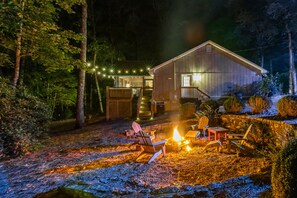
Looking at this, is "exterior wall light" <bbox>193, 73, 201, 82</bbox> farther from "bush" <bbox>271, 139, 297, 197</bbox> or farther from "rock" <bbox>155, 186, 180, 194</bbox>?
Result: "bush" <bbox>271, 139, 297, 197</bbox>

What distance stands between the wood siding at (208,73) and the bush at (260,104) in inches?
396

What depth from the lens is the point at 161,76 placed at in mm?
20031

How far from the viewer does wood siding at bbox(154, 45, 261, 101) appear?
19.3 m

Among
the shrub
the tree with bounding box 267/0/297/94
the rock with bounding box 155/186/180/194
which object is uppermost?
the tree with bounding box 267/0/297/94

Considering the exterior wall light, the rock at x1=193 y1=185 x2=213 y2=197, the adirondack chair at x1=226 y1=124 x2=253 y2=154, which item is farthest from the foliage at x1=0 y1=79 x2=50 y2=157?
the exterior wall light

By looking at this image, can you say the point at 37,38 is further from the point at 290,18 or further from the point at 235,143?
the point at 290,18

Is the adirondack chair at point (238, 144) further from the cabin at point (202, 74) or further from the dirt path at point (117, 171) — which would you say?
the cabin at point (202, 74)

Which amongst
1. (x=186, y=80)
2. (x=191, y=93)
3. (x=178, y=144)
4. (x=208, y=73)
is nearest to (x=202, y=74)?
(x=208, y=73)

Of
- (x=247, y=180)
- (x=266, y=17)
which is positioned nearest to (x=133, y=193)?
(x=247, y=180)

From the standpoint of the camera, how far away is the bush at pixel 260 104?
9477mm

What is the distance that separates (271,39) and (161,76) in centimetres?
1353

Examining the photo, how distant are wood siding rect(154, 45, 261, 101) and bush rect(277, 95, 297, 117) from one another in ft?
38.8

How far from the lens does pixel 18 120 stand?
8.73 meters

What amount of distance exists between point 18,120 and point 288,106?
9312 millimetres
